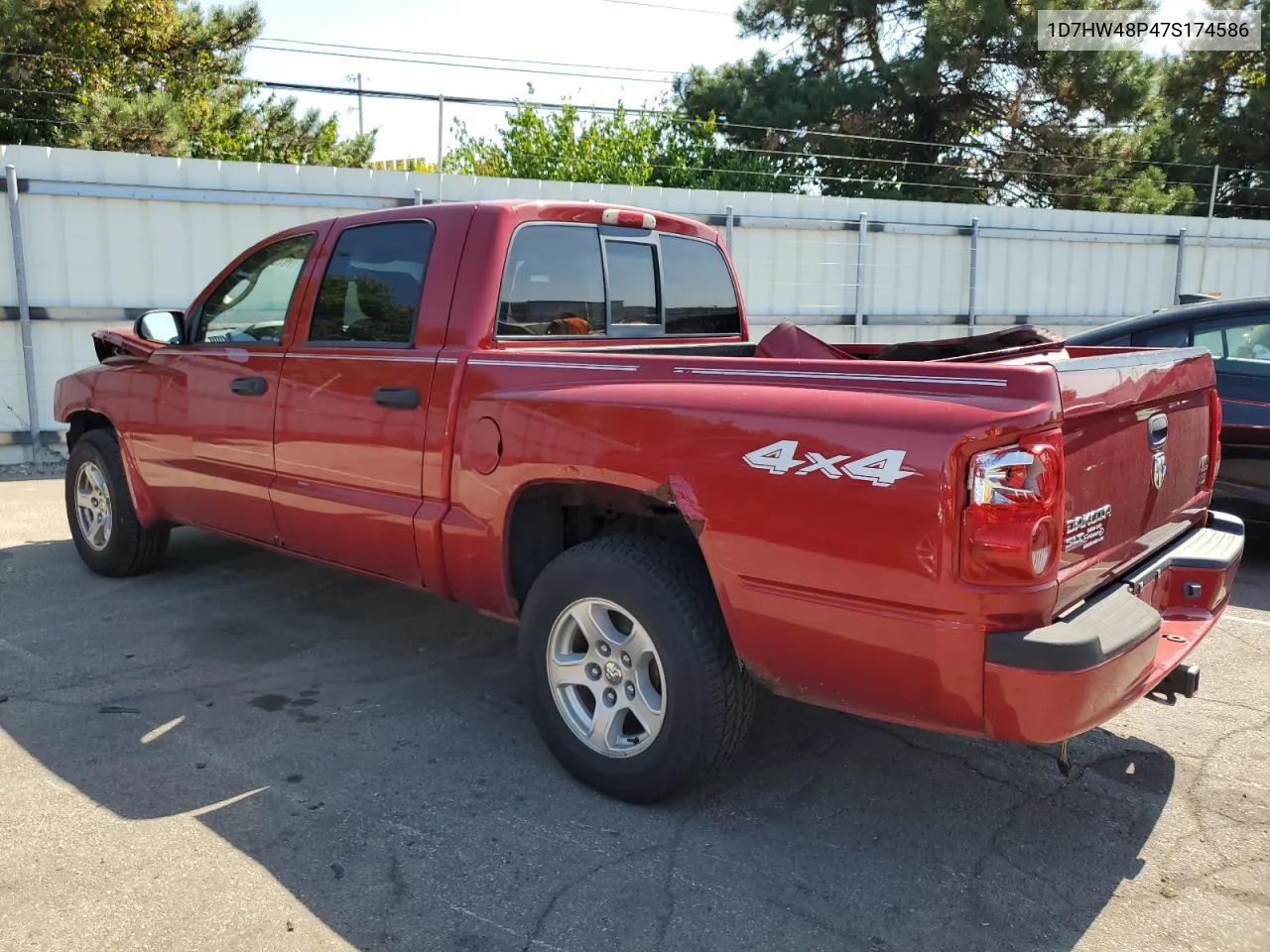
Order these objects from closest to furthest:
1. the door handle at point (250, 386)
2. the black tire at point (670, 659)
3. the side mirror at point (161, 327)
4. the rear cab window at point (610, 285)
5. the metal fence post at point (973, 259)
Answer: the black tire at point (670, 659) < the rear cab window at point (610, 285) < the door handle at point (250, 386) < the side mirror at point (161, 327) < the metal fence post at point (973, 259)

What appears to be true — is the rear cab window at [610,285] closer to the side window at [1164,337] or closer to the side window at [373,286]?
the side window at [373,286]

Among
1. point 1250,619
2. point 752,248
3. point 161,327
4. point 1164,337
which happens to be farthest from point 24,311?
point 1250,619

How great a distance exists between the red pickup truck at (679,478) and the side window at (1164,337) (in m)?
3.00

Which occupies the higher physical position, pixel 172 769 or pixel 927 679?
pixel 927 679

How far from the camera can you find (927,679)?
2732mm

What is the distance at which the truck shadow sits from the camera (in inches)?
111

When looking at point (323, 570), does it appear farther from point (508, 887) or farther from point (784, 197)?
point (784, 197)

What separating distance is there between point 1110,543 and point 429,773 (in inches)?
89.9

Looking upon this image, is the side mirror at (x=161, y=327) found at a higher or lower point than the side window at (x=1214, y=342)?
higher

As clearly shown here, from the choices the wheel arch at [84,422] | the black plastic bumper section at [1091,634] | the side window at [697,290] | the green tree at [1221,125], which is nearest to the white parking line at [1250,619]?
the black plastic bumper section at [1091,634]

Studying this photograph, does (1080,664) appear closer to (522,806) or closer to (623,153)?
(522,806)

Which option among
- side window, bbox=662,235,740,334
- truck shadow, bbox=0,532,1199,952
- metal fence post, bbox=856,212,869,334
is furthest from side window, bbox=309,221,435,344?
metal fence post, bbox=856,212,869,334

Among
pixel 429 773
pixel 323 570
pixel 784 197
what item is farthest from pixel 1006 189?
pixel 429 773

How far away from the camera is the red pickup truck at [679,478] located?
2.65 metres
